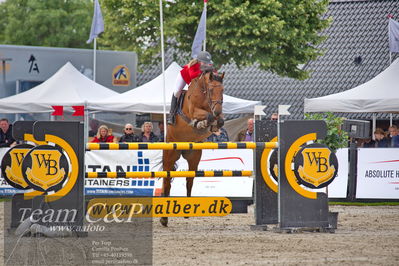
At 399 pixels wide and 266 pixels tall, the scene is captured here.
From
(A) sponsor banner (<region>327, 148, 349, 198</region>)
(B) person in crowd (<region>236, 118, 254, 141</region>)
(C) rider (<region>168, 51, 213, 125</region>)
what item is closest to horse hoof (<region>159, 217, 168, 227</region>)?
(C) rider (<region>168, 51, 213, 125</region>)

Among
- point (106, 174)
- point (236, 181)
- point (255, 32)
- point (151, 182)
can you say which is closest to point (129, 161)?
point (151, 182)

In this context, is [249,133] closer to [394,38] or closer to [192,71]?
[192,71]

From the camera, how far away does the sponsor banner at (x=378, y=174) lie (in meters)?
15.9

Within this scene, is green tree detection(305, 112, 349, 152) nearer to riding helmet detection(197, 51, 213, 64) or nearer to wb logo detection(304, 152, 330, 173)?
wb logo detection(304, 152, 330, 173)

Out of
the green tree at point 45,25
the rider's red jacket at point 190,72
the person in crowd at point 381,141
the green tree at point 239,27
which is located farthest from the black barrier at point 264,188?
the green tree at point 45,25

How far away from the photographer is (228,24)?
27828 millimetres

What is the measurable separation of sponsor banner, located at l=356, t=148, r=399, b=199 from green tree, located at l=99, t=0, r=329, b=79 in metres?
11.5

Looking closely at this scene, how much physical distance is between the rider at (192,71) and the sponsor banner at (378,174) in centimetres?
578

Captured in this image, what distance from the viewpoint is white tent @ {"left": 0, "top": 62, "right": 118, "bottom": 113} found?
20.3m

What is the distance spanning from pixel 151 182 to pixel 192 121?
4.47 m

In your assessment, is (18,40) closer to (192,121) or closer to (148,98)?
(148,98)

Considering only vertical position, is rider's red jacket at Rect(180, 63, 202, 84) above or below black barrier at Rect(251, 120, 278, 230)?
above

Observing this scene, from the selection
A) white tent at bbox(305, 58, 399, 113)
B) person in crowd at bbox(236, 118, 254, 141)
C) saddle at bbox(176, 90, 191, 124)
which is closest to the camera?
saddle at bbox(176, 90, 191, 124)

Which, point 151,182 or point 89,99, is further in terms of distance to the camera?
point 89,99
